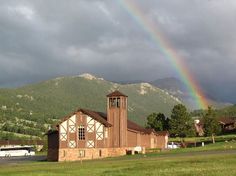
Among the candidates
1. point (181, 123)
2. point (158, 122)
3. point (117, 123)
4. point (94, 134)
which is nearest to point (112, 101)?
point (117, 123)

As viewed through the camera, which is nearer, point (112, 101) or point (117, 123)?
point (117, 123)

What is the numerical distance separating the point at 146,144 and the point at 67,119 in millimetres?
21309

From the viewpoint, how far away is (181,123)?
5162 inches

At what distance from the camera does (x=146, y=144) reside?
9862cm

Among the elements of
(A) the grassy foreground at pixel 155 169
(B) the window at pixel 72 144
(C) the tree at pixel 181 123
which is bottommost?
(A) the grassy foreground at pixel 155 169

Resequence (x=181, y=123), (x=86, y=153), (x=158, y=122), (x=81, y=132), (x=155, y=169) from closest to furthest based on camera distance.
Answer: (x=155, y=169), (x=86, y=153), (x=81, y=132), (x=181, y=123), (x=158, y=122)

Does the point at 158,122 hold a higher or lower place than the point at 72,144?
higher

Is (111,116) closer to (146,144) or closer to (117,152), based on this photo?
(117,152)

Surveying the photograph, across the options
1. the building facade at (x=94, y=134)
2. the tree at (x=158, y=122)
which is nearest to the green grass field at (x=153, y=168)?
the building facade at (x=94, y=134)

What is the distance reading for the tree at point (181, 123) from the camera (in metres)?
130

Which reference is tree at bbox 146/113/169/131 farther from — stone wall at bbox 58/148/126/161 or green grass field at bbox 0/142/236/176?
green grass field at bbox 0/142/236/176

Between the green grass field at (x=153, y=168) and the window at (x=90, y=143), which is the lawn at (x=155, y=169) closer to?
the green grass field at (x=153, y=168)

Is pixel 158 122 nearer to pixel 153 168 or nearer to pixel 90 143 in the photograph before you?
pixel 90 143

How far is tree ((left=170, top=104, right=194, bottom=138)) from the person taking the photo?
427ft
